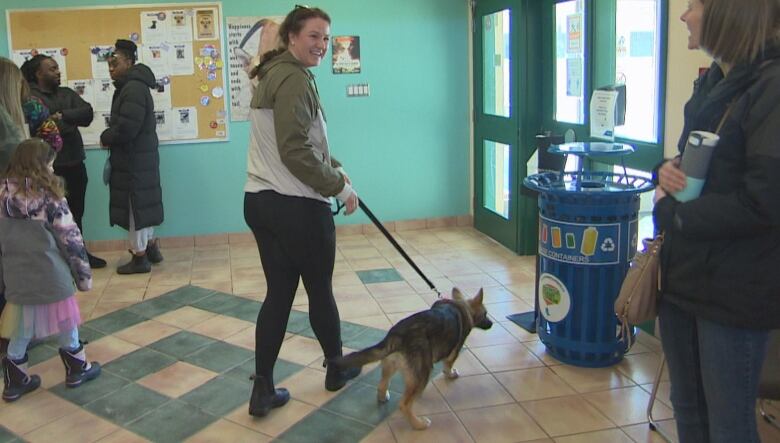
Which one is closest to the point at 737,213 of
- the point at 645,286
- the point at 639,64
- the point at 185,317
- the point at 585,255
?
the point at 645,286

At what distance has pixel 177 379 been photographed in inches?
120

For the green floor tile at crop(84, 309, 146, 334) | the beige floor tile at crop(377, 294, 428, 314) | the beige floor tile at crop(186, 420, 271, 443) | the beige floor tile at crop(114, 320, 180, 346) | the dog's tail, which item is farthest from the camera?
the beige floor tile at crop(377, 294, 428, 314)

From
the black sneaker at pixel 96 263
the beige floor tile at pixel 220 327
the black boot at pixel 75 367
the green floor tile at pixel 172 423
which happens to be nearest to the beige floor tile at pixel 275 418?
the green floor tile at pixel 172 423

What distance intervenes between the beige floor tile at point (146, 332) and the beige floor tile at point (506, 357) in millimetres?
1603

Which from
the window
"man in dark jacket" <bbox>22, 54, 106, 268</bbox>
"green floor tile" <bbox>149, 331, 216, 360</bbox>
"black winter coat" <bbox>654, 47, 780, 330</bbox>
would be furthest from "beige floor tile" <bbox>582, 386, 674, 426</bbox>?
"man in dark jacket" <bbox>22, 54, 106, 268</bbox>

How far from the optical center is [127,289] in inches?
175

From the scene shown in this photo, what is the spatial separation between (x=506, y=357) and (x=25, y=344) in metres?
2.08

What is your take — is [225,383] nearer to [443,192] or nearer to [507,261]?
[507,261]

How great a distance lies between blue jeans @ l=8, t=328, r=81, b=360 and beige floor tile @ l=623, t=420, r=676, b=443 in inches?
89.5

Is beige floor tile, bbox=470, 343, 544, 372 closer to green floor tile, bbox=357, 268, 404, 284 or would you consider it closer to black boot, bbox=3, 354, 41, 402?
green floor tile, bbox=357, 268, 404, 284

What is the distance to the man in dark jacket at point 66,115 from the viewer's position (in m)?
4.52

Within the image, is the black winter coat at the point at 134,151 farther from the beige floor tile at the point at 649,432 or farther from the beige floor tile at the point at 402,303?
the beige floor tile at the point at 649,432

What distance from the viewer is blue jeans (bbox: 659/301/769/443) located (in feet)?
5.02

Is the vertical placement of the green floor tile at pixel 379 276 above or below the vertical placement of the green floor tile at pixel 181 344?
above
